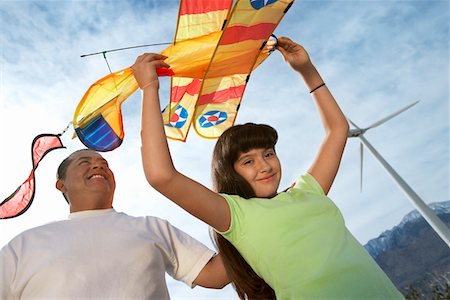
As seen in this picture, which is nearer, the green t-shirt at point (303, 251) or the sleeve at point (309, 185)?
the green t-shirt at point (303, 251)

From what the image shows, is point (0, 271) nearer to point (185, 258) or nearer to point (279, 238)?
point (185, 258)

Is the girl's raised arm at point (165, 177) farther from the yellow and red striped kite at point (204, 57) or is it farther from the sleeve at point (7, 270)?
the sleeve at point (7, 270)

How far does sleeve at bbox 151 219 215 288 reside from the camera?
8.75ft

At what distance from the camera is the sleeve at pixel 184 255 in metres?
2.67

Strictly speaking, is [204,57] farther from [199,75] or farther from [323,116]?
[323,116]

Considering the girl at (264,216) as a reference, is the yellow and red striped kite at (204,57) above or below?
above

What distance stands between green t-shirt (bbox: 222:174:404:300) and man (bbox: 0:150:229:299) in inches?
28.4

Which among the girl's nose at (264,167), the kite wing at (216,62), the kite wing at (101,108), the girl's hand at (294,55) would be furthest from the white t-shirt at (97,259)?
the girl's hand at (294,55)

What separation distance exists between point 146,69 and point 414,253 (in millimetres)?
123661

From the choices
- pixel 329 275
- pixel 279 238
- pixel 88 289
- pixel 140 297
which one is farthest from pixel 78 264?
pixel 329 275

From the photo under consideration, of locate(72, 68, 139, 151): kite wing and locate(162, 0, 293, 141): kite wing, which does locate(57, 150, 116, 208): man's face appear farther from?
locate(162, 0, 293, 141): kite wing

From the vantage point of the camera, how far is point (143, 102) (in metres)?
1.93

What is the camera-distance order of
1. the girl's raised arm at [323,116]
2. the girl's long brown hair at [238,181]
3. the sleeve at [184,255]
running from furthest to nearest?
the sleeve at [184,255]
the girl's raised arm at [323,116]
the girl's long brown hair at [238,181]

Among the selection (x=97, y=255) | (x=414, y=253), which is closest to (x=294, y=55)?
(x=97, y=255)
